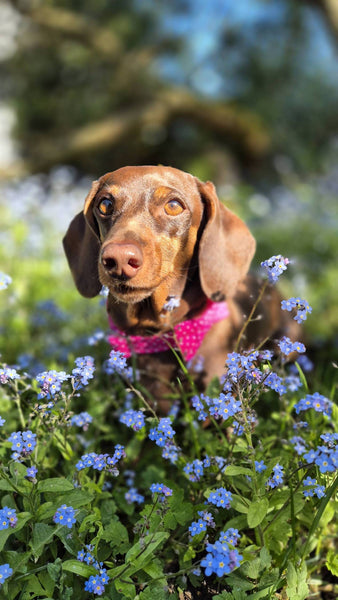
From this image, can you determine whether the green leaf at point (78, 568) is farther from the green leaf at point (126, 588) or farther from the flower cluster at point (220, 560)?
the flower cluster at point (220, 560)

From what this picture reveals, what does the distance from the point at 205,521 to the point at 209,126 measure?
1046 cm

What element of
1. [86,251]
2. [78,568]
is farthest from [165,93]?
[78,568]

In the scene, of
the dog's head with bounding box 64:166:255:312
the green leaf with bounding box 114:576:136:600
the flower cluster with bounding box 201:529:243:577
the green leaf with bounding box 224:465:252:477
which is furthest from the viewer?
the dog's head with bounding box 64:166:255:312

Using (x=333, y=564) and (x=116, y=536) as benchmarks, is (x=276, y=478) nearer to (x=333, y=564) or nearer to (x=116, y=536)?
(x=333, y=564)

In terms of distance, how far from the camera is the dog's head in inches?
78.2

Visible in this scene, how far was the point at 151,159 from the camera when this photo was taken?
41.6ft

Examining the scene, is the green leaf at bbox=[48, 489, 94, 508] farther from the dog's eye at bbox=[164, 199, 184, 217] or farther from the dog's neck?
the dog's eye at bbox=[164, 199, 184, 217]

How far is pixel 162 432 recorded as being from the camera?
1692 mm

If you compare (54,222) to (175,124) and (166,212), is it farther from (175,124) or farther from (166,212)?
(175,124)

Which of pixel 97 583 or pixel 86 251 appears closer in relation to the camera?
pixel 97 583

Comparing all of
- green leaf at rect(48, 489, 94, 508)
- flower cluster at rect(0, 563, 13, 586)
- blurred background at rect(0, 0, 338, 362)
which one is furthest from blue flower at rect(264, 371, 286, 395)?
blurred background at rect(0, 0, 338, 362)

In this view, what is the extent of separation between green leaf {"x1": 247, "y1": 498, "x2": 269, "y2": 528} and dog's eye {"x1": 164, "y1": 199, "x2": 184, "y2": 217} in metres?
1.17

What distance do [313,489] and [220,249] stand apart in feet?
3.73

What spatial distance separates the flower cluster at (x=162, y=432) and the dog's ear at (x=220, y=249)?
32.9 inches
